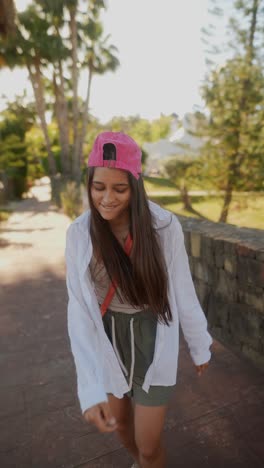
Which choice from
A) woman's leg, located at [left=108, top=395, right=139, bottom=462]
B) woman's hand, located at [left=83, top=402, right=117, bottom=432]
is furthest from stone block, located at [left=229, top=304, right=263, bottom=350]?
woman's hand, located at [left=83, top=402, right=117, bottom=432]

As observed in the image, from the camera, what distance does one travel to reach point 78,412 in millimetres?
2551

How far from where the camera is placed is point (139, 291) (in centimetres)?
154

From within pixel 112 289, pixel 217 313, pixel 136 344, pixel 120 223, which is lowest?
pixel 217 313

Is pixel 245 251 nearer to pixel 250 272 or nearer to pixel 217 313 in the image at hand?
pixel 250 272

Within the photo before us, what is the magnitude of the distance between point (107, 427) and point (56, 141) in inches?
1165

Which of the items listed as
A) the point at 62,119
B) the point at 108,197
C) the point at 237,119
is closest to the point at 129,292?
the point at 108,197

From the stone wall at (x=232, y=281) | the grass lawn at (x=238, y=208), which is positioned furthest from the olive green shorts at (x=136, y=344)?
the grass lawn at (x=238, y=208)

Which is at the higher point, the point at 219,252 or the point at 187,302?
the point at 187,302

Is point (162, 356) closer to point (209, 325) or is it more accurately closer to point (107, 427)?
point (107, 427)

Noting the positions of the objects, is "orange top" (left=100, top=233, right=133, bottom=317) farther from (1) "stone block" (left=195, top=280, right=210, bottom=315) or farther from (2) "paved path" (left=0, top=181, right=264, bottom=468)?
(1) "stone block" (left=195, top=280, right=210, bottom=315)

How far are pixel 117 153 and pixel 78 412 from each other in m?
2.01

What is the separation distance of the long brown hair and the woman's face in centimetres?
3

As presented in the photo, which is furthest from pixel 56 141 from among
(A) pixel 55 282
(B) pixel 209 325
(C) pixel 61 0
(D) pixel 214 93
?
(B) pixel 209 325

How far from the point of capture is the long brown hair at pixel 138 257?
1.49 meters
